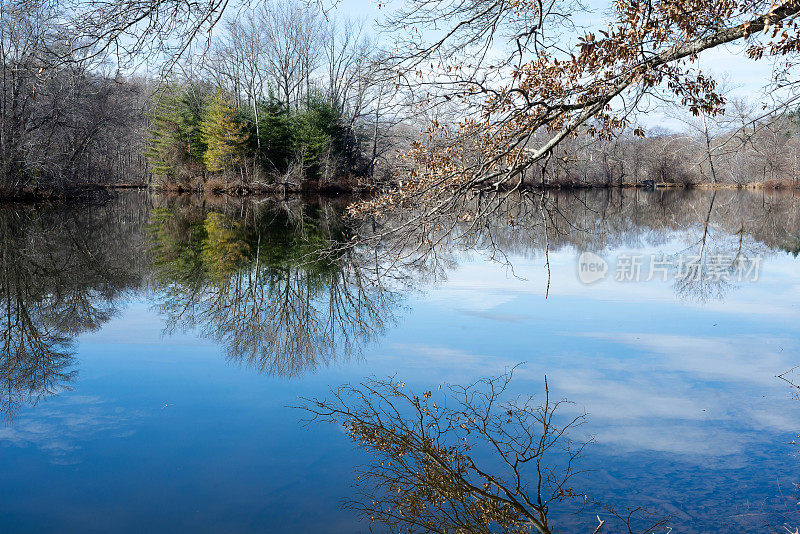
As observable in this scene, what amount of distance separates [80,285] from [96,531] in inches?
282

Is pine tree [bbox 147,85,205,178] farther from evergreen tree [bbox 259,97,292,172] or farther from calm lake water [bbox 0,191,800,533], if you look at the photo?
calm lake water [bbox 0,191,800,533]

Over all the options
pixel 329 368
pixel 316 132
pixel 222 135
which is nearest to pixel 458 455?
pixel 329 368

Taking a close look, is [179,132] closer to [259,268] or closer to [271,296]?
[259,268]

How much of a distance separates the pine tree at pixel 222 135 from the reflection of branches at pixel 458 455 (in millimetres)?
33767

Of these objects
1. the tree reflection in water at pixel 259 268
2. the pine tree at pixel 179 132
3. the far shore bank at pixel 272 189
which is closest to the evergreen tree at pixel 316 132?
the far shore bank at pixel 272 189

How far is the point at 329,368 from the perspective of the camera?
6.26 meters

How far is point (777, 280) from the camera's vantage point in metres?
11.2

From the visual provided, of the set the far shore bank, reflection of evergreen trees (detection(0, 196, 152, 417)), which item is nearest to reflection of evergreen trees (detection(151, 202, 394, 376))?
reflection of evergreen trees (detection(0, 196, 152, 417))

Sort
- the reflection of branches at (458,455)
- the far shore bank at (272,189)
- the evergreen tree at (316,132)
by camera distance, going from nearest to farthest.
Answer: the reflection of branches at (458,455), the far shore bank at (272,189), the evergreen tree at (316,132)

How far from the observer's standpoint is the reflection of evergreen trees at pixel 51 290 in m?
6.03

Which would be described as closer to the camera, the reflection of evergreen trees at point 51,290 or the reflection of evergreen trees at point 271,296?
the reflection of evergreen trees at point 51,290

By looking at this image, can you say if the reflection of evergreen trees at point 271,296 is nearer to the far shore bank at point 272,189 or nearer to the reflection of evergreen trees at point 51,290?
the reflection of evergreen trees at point 51,290

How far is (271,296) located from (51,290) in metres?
3.27

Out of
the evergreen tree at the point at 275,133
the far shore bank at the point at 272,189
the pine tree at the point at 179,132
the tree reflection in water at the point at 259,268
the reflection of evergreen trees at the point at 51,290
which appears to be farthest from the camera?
the pine tree at the point at 179,132
